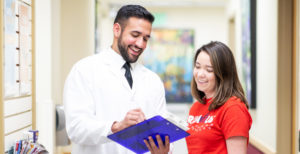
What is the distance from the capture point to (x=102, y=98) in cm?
181

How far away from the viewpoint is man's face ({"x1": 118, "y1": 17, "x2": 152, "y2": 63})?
5.99 ft

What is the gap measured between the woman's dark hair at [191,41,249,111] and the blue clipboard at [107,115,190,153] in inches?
10.5

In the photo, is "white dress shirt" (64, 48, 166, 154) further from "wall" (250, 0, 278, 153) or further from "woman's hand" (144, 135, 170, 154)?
"wall" (250, 0, 278, 153)

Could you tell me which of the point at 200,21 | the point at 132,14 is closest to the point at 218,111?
the point at 132,14

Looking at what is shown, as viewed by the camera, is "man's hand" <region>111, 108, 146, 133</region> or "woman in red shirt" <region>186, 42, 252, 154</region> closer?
"man's hand" <region>111, 108, 146, 133</region>

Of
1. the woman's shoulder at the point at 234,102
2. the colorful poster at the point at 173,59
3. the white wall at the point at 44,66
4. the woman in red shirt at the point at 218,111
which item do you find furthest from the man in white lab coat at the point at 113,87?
the colorful poster at the point at 173,59

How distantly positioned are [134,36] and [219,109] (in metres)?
0.56

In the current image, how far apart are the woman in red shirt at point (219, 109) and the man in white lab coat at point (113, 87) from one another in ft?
0.95

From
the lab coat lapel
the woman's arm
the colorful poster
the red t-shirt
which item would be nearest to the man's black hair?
the lab coat lapel

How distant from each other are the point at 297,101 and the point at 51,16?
8.88ft

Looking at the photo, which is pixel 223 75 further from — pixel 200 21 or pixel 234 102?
pixel 200 21

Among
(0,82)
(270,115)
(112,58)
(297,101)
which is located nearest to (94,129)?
(112,58)

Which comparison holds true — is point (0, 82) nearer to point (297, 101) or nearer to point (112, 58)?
point (112, 58)

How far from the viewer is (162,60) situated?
33.8 feet
